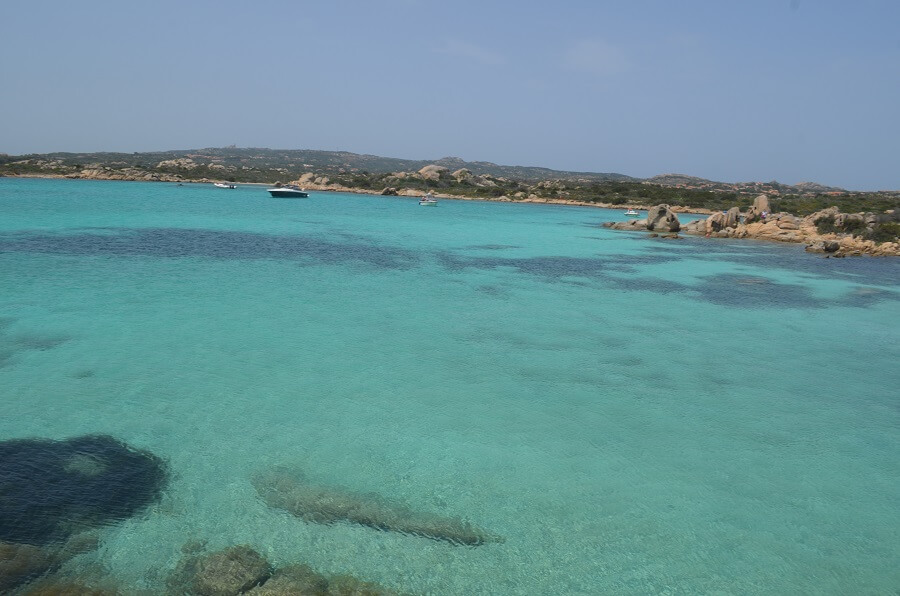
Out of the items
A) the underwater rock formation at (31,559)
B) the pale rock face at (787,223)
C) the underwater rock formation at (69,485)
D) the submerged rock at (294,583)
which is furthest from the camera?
the pale rock face at (787,223)

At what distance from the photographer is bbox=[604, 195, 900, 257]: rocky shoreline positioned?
42.3m

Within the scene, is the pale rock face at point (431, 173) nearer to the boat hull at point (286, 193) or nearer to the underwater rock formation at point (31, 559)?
the boat hull at point (286, 193)

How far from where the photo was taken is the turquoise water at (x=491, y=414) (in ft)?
23.8

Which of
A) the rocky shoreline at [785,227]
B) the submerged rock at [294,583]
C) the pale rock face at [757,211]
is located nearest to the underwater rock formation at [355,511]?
the submerged rock at [294,583]

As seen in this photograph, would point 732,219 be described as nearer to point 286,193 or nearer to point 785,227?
point 785,227

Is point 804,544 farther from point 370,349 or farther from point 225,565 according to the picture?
point 370,349

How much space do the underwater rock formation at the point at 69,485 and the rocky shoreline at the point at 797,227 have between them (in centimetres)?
4345

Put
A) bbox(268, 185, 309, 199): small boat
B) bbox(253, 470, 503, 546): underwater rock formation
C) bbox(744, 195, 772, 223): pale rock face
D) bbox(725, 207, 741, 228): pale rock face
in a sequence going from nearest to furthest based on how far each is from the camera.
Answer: bbox(253, 470, 503, 546): underwater rock formation, bbox(725, 207, 741, 228): pale rock face, bbox(744, 195, 772, 223): pale rock face, bbox(268, 185, 309, 199): small boat

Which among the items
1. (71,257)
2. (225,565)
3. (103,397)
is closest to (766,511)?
(225,565)

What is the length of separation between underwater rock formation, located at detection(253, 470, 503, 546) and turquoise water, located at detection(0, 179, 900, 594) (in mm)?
179

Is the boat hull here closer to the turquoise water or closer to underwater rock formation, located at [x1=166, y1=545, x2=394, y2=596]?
the turquoise water

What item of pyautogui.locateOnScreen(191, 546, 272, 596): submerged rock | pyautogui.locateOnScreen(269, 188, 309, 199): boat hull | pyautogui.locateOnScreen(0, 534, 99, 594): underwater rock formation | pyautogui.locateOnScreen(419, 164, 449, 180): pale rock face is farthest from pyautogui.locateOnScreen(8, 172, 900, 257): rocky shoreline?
pyautogui.locateOnScreen(419, 164, 449, 180): pale rock face

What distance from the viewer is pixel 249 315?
17.5 m

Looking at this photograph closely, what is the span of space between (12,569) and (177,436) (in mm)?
3609
